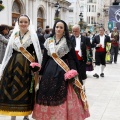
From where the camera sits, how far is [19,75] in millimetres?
4379

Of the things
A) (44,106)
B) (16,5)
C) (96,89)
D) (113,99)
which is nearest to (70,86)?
(44,106)

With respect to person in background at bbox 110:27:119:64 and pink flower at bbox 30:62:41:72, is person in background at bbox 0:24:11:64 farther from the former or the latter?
person in background at bbox 110:27:119:64

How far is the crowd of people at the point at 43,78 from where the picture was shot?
4.14 metres

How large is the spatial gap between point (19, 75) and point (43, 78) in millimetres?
368

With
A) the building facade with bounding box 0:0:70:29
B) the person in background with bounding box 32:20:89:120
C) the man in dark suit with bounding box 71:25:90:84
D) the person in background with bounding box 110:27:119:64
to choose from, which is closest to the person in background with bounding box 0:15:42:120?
the person in background with bounding box 32:20:89:120

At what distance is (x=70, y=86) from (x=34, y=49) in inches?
30.8

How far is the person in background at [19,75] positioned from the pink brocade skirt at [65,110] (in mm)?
289

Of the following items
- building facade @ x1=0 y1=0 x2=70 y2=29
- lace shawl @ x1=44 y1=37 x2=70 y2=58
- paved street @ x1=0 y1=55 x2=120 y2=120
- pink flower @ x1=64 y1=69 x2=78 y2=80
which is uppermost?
building facade @ x1=0 y1=0 x2=70 y2=29

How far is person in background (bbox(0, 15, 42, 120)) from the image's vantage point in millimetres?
4367

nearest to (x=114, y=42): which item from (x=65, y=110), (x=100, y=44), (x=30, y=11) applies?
(x=100, y=44)

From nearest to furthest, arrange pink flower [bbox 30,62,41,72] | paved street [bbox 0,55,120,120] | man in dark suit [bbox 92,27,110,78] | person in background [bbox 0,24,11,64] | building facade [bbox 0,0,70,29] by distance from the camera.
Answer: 1. pink flower [bbox 30,62,41,72]
2. paved street [bbox 0,55,120,120]
3. person in background [bbox 0,24,11,64]
4. man in dark suit [bbox 92,27,110,78]
5. building facade [bbox 0,0,70,29]

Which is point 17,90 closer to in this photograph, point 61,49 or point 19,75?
point 19,75

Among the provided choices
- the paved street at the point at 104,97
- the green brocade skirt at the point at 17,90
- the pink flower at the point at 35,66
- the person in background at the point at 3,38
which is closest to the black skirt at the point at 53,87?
the pink flower at the point at 35,66

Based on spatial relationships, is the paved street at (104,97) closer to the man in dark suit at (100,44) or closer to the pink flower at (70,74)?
the man in dark suit at (100,44)
